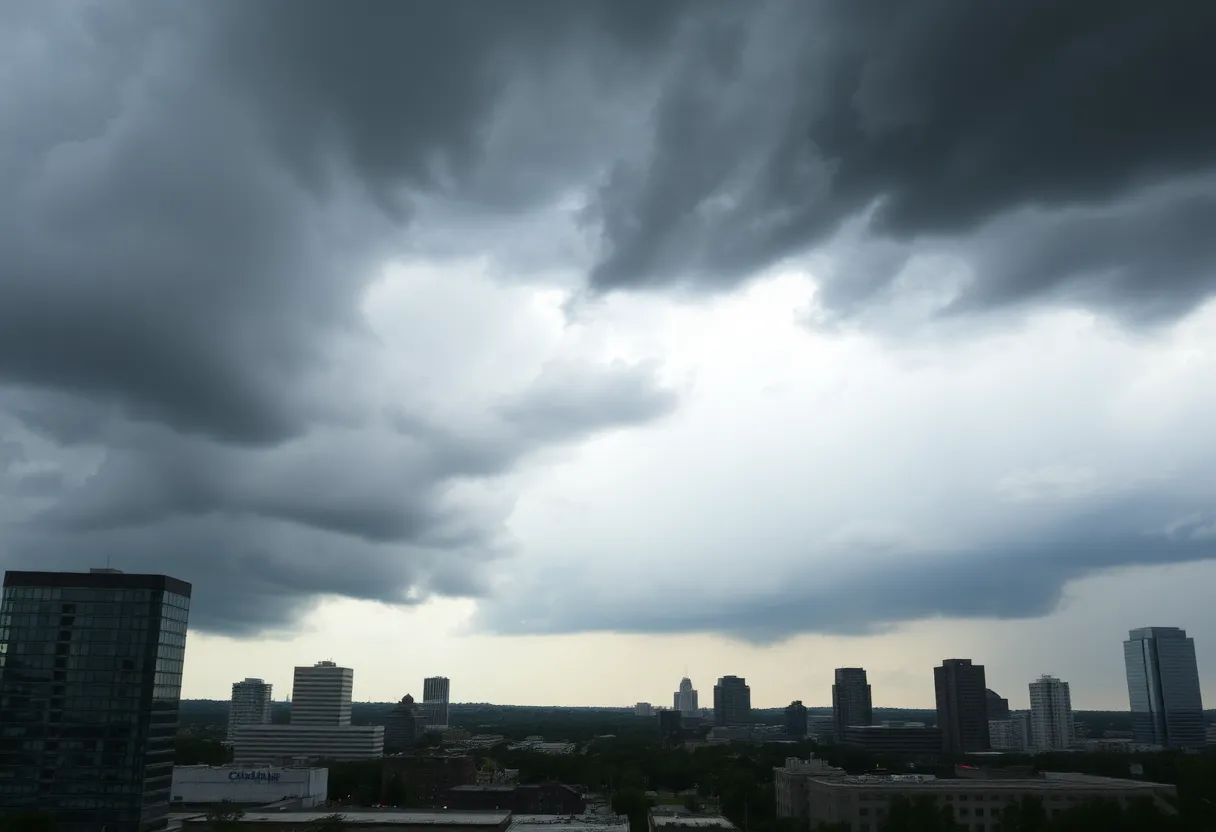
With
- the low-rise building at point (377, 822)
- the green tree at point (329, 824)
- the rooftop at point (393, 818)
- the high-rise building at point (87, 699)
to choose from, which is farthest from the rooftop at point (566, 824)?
the high-rise building at point (87, 699)

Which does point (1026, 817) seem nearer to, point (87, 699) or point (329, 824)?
point (329, 824)

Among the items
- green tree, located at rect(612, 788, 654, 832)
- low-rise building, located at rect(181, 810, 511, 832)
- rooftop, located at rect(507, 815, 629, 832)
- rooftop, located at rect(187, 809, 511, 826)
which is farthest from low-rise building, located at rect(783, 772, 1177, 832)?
low-rise building, located at rect(181, 810, 511, 832)

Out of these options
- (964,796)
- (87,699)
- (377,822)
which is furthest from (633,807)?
(87,699)

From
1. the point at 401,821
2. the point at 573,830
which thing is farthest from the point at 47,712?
the point at 573,830

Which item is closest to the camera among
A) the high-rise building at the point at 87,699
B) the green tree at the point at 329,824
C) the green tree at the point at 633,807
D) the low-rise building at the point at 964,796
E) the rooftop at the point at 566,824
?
the green tree at the point at 329,824

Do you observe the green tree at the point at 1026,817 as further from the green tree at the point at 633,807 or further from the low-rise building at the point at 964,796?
the green tree at the point at 633,807
